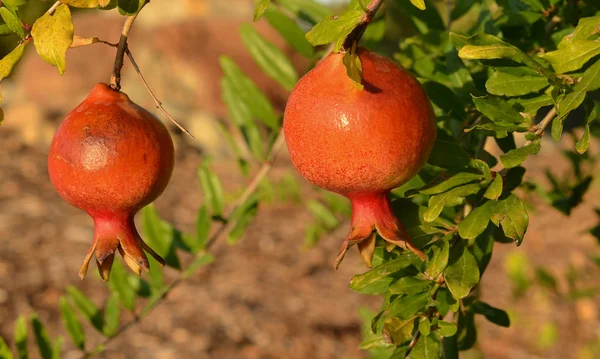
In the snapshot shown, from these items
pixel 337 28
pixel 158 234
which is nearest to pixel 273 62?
pixel 158 234

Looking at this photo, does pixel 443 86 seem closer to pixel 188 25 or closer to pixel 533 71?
pixel 533 71

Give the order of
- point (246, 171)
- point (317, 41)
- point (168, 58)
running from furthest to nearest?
point (168, 58) → point (246, 171) → point (317, 41)

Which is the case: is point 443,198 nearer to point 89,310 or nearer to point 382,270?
point 382,270

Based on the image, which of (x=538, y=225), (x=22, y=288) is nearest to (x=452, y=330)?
(x=22, y=288)

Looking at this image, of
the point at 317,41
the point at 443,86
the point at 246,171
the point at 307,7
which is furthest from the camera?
the point at 246,171

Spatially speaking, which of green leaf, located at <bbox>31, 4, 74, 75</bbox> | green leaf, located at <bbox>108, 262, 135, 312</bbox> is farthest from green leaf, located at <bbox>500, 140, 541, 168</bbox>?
green leaf, located at <bbox>108, 262, 135, 312</bbox>

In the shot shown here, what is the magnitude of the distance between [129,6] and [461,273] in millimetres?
384

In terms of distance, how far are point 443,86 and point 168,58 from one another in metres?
6.38

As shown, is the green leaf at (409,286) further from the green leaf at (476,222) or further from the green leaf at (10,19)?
the green leaf at (10,19)

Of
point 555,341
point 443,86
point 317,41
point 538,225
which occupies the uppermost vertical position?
point 317,41

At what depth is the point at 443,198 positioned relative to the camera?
2.28ft

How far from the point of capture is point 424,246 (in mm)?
764

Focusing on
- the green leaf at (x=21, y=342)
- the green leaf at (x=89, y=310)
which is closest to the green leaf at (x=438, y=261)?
the green leaf at (x=21, y=342)

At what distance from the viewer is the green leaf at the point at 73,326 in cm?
142
